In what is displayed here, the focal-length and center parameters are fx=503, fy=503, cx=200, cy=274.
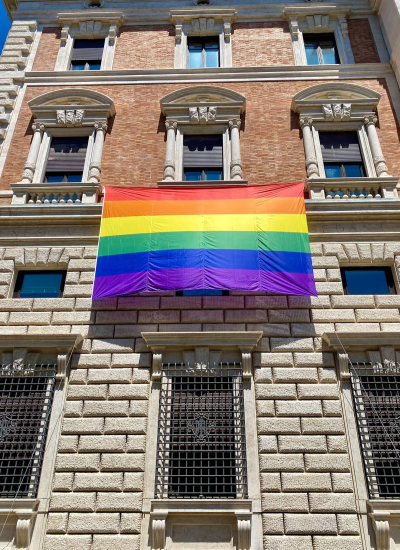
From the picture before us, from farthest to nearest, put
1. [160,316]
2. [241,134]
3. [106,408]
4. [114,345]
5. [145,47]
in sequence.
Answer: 1. [145,47]
2. [241,134]
3. [160,316]
4. [114,345]
5. [106,408]

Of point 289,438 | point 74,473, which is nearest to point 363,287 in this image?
point 289,438

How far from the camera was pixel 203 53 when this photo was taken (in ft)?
53.1

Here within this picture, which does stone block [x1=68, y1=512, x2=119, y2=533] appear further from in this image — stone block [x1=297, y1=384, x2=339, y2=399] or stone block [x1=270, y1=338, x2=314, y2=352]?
stone block [x1=270, y1=338, x2=314, y2=352]

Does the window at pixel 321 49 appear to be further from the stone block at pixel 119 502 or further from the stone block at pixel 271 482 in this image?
the stone block at pixel 119 502

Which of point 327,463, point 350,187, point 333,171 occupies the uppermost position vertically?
point 333,171

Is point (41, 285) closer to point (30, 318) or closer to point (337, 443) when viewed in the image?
point (30, 318)

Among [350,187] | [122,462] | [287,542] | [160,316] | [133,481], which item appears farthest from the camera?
[350,187]

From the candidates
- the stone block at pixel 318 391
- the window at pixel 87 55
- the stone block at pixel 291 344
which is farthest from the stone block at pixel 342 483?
the window at pixel 87 55

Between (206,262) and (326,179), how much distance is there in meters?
3.95

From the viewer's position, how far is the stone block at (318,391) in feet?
31.4

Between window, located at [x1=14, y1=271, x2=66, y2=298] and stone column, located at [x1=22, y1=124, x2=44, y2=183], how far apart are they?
2750 millimetres

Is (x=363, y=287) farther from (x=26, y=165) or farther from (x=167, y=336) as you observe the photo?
(x=26, y=165)

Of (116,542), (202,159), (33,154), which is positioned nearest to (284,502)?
(116,542)

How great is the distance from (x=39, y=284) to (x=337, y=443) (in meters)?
7.11
